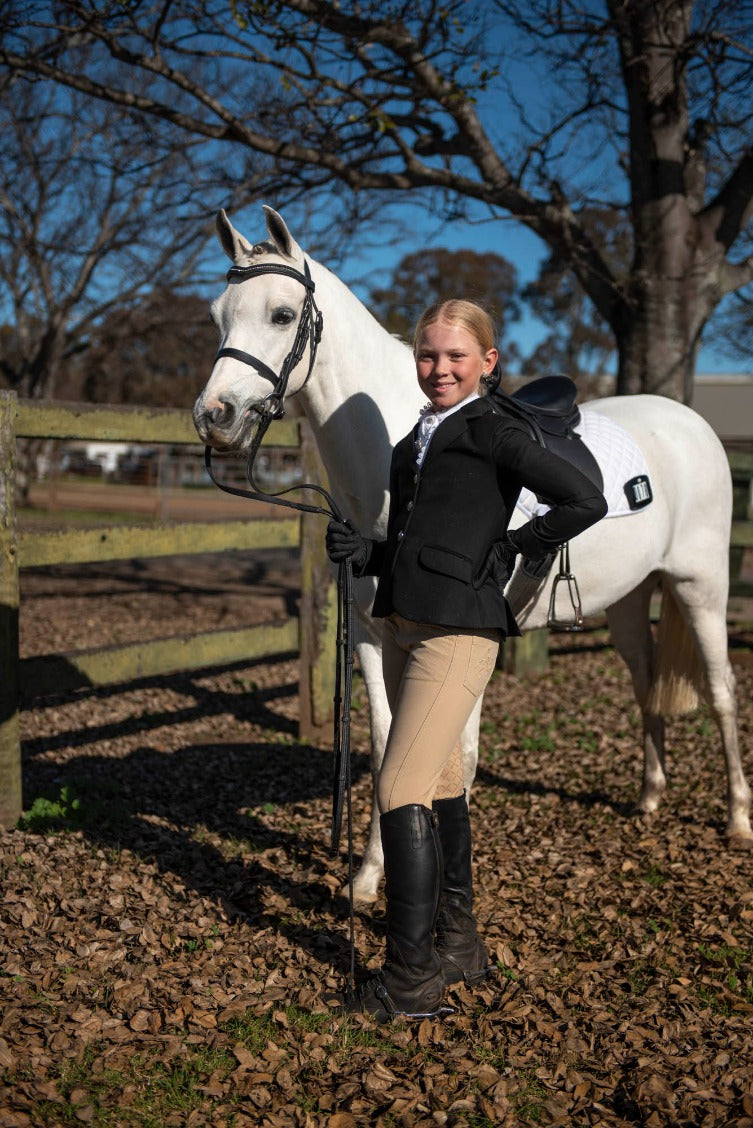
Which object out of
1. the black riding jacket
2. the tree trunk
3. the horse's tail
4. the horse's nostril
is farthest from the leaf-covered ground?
the tree trunk

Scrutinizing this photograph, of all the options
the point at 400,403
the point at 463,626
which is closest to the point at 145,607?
the point at 400,403

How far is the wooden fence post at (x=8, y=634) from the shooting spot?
425 centimetres

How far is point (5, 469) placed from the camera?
4277 millimetres

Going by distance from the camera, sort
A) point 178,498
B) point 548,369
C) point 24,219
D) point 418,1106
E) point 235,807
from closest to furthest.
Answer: point 418,1106 → point 235,807 → point 24,219 → point 178,498 → point 548,369

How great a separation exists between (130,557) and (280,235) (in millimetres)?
2346

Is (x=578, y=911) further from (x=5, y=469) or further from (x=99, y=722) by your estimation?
(x=99, y=722)

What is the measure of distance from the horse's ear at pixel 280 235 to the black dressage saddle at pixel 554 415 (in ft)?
2.89

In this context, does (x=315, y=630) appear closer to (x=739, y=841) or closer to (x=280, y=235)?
(x=739, y=841)

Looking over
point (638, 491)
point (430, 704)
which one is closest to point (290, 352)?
point (430, 704)

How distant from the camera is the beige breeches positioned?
257cm

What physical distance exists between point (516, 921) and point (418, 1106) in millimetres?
1200

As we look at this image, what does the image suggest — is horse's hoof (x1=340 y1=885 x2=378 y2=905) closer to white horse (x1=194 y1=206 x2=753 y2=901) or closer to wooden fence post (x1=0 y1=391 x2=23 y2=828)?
white horse (x1=194 y1=206 x2=753 y2=901)

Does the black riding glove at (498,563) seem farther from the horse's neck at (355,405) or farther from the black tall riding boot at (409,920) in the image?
the horse's neck at (355,405)

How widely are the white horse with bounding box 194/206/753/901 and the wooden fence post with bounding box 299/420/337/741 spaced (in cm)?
199
